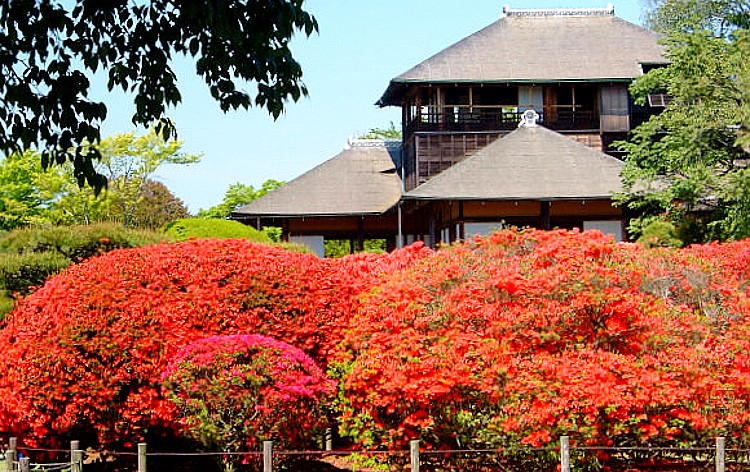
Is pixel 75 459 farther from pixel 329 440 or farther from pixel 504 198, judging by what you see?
Result: pixel 504 198

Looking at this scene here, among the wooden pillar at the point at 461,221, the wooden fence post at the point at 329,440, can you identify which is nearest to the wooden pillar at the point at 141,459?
the wooden fence post at the point at 329,440

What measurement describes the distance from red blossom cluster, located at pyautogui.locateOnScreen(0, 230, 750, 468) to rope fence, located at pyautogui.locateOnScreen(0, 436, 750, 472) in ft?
0.55

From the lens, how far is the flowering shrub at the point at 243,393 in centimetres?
1172

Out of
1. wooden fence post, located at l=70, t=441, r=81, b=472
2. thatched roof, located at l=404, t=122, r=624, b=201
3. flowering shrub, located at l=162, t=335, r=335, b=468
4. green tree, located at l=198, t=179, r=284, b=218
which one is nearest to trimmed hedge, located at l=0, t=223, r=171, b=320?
flowering shrub, located at l=162, t=335, r=335, b=468

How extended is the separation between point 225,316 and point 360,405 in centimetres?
193

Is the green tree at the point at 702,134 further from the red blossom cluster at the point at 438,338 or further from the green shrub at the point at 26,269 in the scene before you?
the green shrub at the point at 26,269

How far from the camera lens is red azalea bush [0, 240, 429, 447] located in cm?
1259

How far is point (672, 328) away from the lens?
39.8 ft

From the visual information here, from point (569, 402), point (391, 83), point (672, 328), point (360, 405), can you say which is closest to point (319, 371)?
point (360, 405)

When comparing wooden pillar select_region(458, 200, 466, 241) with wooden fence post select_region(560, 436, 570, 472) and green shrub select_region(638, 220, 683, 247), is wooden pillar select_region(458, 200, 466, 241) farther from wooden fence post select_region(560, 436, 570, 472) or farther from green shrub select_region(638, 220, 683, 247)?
wooden fence post select_region(560, 436, 570, 472)

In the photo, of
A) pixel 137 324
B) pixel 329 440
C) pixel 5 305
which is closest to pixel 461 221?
pixel 5 305

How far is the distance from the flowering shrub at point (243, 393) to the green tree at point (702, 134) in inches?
629

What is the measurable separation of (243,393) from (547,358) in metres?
3.26

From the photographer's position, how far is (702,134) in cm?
2589
